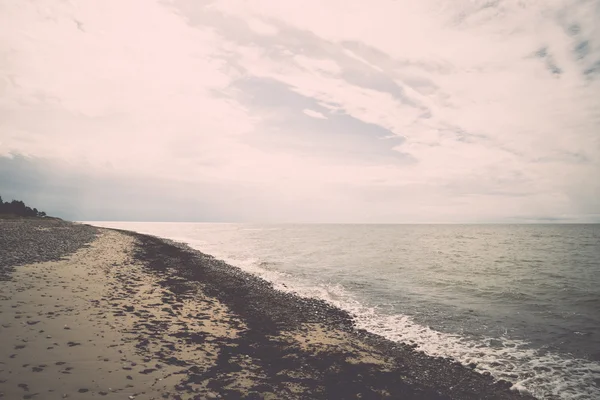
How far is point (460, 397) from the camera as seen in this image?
34.0 ft

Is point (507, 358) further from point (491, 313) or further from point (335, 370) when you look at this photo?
point (335, 370)

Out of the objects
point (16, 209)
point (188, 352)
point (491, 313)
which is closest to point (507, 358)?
point (491, 313)

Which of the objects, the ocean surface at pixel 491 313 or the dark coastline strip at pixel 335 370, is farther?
the ocean surface at pixel 491 313

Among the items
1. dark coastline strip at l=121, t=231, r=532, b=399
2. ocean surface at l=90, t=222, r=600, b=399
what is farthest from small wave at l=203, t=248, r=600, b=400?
dark coastline strip at l=121, t=231, r=532, b=399

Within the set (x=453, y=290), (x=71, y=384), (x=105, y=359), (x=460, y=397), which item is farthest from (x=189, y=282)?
(x=453, y=290)

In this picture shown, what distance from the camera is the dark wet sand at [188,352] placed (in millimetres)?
8758

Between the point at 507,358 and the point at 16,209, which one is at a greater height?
the point at 16,209

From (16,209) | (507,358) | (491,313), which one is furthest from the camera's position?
(16,209)

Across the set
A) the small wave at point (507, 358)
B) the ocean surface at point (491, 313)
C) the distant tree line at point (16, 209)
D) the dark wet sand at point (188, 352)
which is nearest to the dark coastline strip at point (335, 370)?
the dark wet sand at point (188, 352)

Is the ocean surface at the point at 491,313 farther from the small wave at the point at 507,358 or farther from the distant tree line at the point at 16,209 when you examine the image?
the distant tree line at the point at 16,209

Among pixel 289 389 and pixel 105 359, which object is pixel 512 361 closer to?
pixel 289 389

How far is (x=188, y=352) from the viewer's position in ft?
36.9

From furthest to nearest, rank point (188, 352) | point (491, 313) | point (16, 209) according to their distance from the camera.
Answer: point (16, 209) < point (491, 313) < point (188, 352)

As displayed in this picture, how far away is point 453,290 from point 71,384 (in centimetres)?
2952
